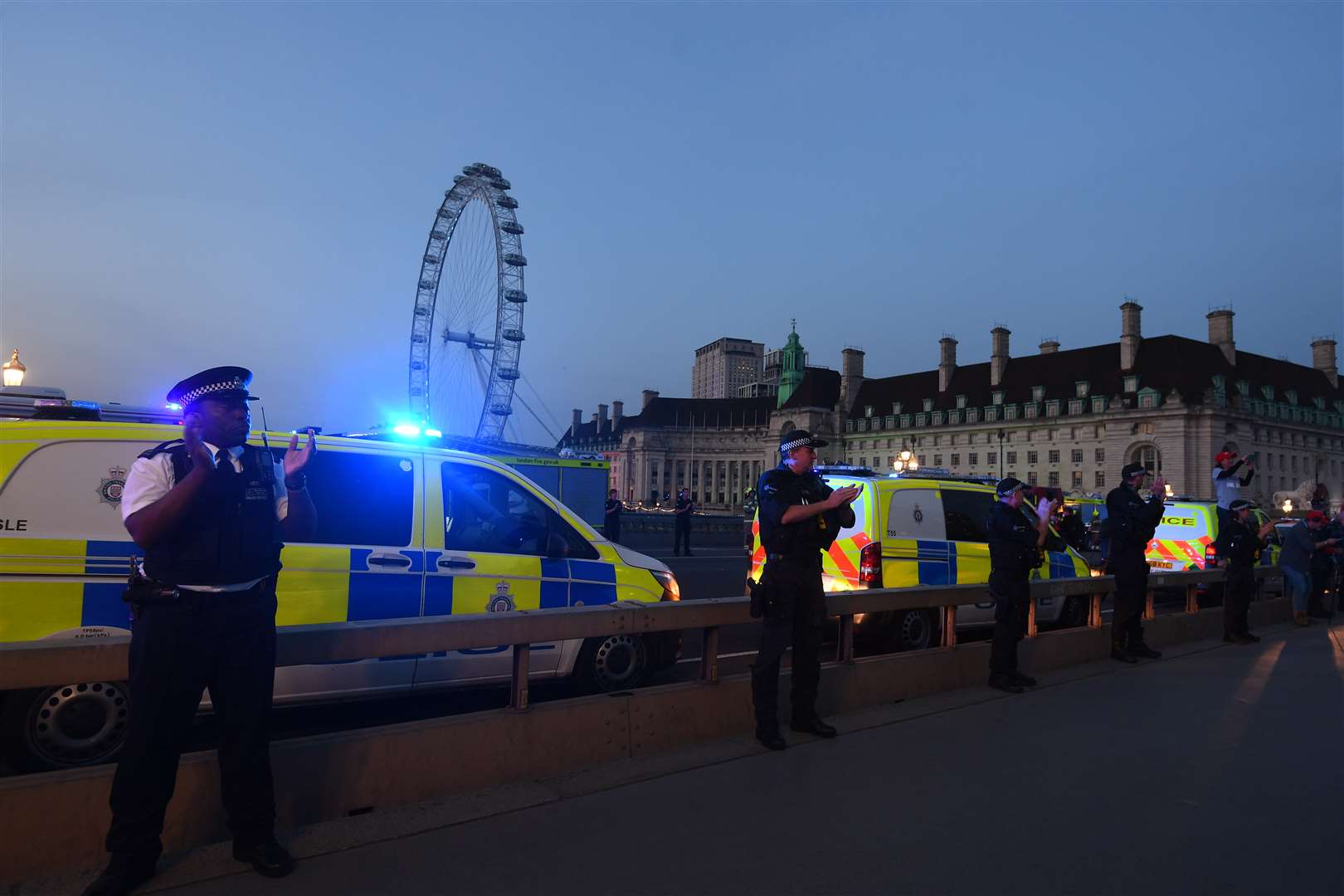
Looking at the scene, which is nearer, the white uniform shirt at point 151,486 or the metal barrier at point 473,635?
the white uniform shirt at point 151,486

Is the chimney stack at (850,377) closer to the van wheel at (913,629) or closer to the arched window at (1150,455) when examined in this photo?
the arched window at (1150,455)

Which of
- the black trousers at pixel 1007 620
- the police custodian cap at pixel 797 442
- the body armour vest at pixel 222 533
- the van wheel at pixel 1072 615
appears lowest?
the van wheel at pixel 1072 615

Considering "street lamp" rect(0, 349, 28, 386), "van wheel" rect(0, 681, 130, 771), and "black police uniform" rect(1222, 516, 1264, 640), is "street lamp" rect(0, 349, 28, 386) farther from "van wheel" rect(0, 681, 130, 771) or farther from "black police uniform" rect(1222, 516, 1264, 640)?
"black police uniform" rect(1222, 516, 1264, 640)

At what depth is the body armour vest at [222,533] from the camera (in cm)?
331

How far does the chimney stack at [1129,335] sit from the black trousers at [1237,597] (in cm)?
10113

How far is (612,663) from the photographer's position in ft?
21.3

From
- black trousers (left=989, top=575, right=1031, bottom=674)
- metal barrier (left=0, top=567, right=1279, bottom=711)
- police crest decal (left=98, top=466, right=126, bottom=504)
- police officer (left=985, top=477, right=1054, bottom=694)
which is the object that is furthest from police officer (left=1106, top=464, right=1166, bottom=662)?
police crest decal (left=98, top=466, right=126, bottom=504)

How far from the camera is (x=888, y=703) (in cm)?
683

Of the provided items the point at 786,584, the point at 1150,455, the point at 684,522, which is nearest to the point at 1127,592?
the point at 786,584

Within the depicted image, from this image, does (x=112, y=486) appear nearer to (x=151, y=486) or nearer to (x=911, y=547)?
(x=151, y=486)

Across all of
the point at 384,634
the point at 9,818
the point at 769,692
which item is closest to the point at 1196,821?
the point at 769,692

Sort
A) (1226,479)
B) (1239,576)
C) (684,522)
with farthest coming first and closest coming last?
(684,522), (1226,479), (1239,576)

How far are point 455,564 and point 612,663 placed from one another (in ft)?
4.73

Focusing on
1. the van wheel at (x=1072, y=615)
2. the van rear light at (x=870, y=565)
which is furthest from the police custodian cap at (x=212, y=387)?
the van wheel at (x=1072, y=615)
